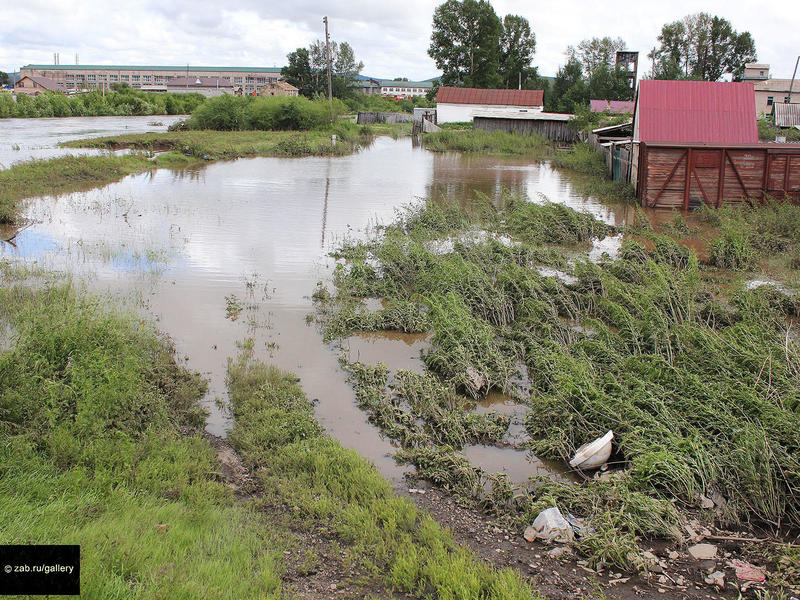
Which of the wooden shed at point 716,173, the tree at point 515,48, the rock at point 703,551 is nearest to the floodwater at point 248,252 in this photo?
the rock at point 703,551

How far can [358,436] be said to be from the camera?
7.03 m

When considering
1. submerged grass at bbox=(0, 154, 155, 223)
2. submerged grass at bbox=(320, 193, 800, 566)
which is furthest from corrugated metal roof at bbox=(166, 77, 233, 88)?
submerged grass at bbox=(320, 193, 800, 566)

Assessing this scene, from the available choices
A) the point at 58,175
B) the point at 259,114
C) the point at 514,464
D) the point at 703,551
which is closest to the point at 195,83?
the point at 259,114

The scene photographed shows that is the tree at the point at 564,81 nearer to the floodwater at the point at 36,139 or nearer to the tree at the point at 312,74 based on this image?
the tree at the point at 312,74

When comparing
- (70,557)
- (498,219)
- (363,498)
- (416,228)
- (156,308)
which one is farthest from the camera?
(498,219)

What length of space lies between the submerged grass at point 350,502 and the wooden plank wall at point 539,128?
4137 centimetres

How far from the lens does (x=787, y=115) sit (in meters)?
52.9

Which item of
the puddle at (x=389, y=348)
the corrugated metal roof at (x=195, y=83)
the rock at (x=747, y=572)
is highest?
the corrugated metal roof at (x=195, y=83)

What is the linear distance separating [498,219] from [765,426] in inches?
492

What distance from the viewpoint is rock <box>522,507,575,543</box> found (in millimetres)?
5105

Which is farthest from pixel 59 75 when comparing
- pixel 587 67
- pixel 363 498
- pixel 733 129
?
pixel 363 498

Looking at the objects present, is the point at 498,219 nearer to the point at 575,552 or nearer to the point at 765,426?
the point at 765,426

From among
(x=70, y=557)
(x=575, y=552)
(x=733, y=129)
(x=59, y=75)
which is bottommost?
(x=575, y=552)

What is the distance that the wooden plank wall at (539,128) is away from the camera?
1796 inches
